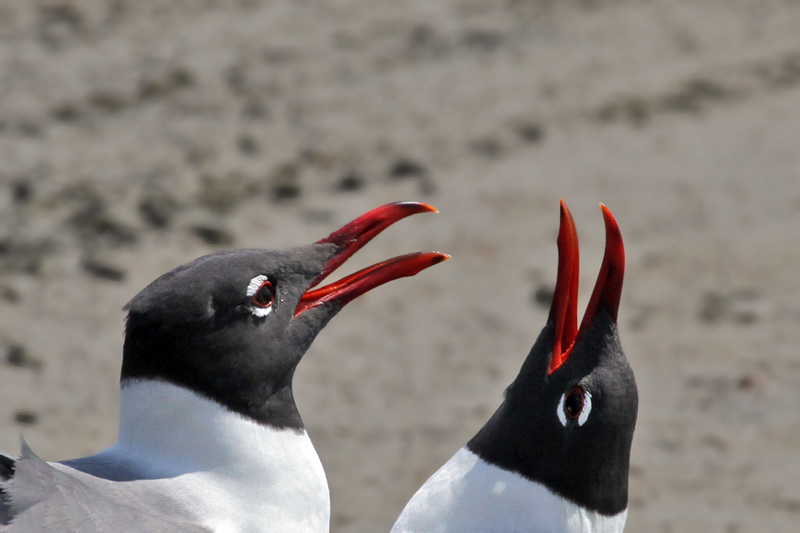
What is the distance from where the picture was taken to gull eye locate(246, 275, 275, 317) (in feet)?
7.66

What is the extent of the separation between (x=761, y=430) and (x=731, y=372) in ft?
1.23

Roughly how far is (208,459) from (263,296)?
36 cm

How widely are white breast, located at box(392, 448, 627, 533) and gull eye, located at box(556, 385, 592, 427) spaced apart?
0.53 feet

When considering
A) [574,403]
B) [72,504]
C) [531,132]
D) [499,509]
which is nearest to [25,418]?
[72,504]

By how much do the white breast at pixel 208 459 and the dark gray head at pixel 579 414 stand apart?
46 centimetres

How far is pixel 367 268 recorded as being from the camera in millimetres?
2664

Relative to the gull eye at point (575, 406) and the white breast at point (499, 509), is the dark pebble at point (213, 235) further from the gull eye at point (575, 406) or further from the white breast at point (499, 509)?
the gull eye at point (575, 406)

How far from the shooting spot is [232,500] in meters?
2.25

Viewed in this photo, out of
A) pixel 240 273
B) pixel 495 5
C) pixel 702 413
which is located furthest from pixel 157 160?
pixel 240 273

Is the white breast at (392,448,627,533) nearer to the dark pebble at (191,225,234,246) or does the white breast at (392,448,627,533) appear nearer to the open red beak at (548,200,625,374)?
the open red beak at (548,200,625,374)

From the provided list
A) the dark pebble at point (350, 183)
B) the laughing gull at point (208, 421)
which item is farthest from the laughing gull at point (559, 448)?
the dark pebble at point (350, 183)

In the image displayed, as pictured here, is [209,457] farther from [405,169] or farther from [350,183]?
[405,169]

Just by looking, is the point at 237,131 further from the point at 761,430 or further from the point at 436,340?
the point at 761,430

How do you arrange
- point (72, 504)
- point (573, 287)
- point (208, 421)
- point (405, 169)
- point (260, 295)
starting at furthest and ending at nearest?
point (405, 169), point (573, 287), point (260, 295), point (208, 421), point (72, 504)
